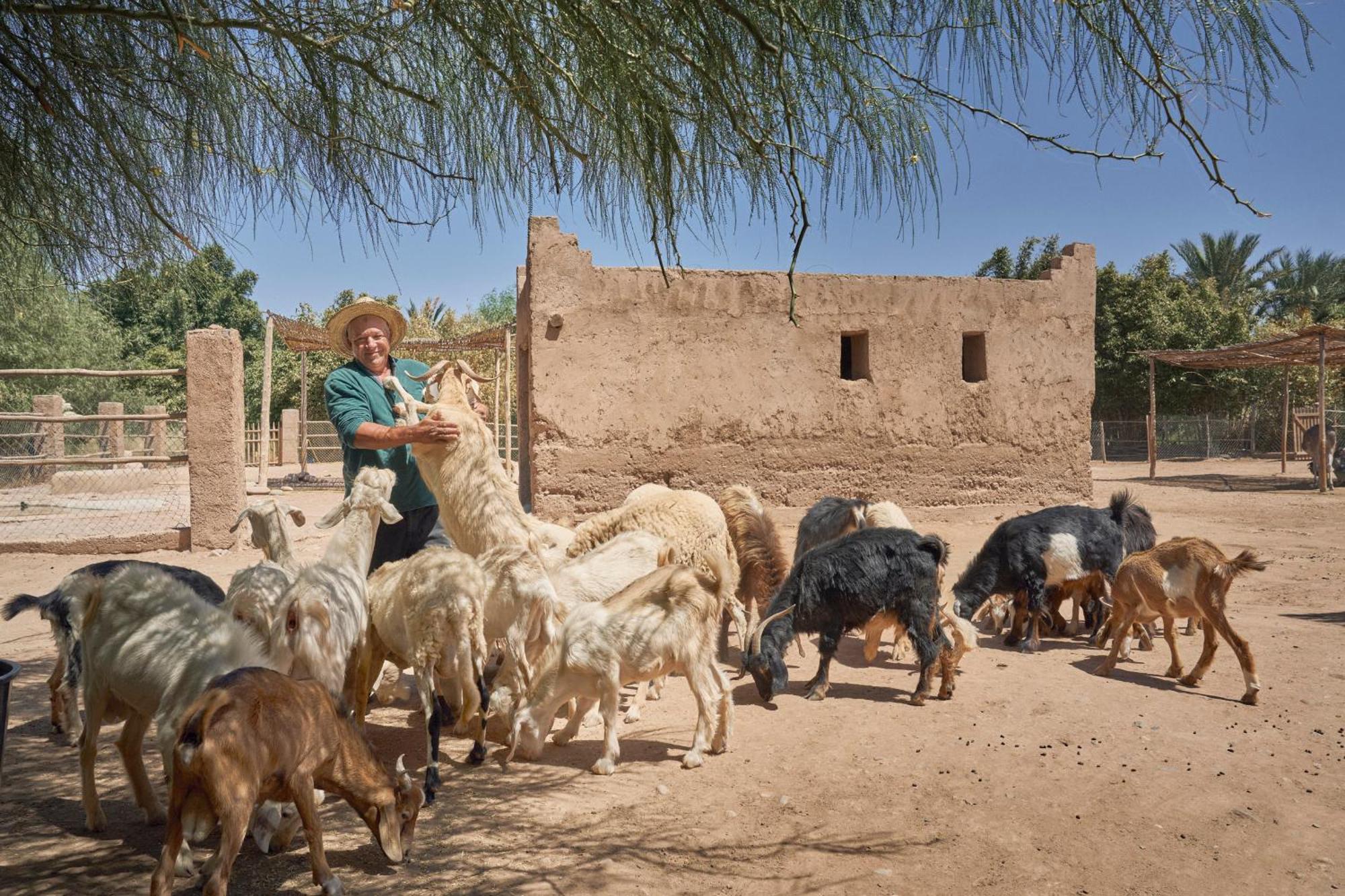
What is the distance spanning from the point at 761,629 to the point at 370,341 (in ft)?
9.31

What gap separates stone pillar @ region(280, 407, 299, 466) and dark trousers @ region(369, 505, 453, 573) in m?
24.8

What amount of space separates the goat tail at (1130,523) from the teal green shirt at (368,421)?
17.3 ft

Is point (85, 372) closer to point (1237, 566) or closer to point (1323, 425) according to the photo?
point (1237, 566)

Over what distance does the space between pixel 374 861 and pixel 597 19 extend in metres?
2.94

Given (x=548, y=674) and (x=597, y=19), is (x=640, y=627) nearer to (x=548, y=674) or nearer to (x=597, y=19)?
(x=548, y=674)

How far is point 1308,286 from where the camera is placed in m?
35.9

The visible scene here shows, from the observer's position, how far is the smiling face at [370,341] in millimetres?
5191

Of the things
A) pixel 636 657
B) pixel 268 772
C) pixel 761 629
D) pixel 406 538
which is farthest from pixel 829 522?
pixel 268 772

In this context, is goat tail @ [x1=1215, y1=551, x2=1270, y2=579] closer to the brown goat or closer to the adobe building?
the brown goat

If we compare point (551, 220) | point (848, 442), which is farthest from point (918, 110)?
point (848, 442)

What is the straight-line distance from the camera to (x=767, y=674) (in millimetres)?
5414

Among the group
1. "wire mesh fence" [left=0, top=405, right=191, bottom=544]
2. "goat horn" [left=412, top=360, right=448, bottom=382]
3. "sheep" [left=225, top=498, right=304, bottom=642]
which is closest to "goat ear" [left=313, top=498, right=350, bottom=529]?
"sheep" [left=225, top=498, right=304, bottom=642]

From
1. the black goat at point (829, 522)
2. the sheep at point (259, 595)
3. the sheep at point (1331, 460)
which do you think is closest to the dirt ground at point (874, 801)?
the sheep at point (259, 595)

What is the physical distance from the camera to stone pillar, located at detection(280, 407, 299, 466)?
28500mm
